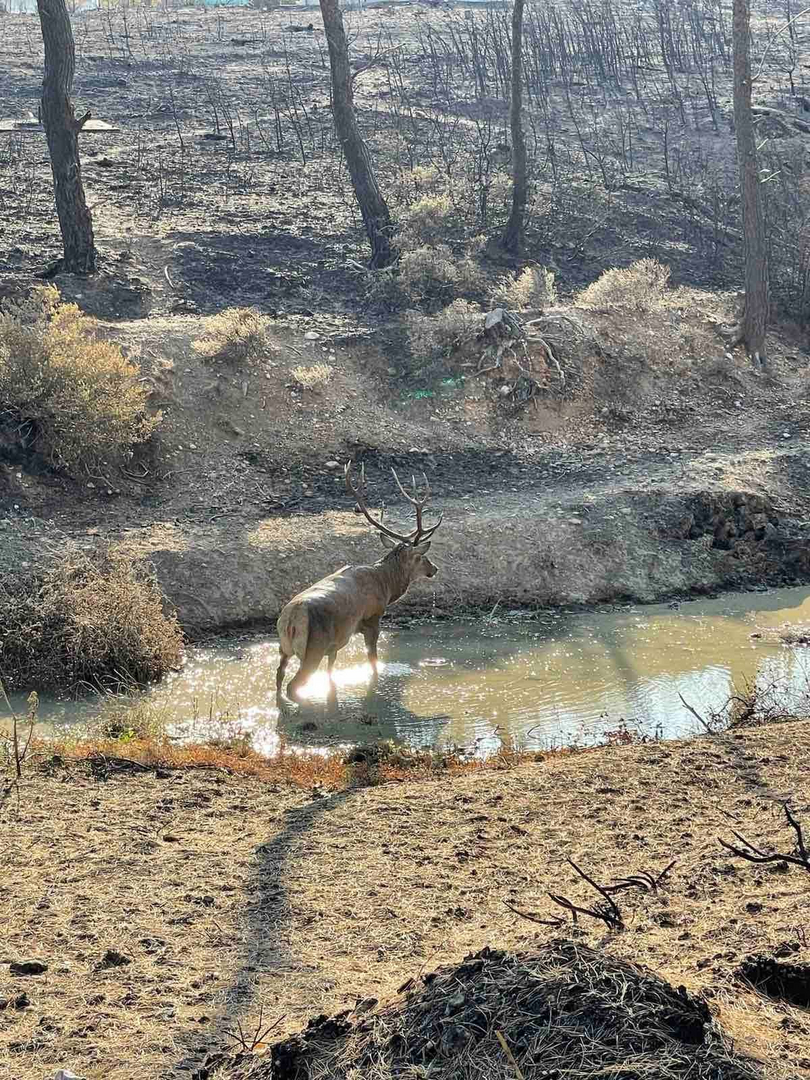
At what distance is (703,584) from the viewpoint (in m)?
16.1

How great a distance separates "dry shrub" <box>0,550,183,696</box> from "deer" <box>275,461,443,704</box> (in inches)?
57.8

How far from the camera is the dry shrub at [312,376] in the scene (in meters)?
19.2

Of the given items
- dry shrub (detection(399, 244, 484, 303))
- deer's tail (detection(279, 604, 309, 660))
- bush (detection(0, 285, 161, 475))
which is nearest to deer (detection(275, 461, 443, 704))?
deer's tail (detection(279, 604, 309, 660))

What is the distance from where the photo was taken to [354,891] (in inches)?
287

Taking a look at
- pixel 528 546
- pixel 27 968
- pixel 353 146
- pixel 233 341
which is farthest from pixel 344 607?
pixel 353 146

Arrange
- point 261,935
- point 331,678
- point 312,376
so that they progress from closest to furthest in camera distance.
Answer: point 261,935 < point 331,678 < point 312,376

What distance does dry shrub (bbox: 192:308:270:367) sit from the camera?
19078 millimetres

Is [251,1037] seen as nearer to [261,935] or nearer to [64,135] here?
[261,935]

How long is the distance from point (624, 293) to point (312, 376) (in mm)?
6765

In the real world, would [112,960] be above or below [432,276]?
below

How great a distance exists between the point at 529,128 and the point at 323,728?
23893 millimetres

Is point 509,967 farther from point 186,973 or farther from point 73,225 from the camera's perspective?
point 73,225

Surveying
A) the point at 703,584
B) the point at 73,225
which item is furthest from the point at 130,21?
the point at 703,584

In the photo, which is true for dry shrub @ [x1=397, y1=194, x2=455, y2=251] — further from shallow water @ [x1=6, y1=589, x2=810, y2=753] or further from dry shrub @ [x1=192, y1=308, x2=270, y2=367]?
shallow water @ [x1=6, y1=589, x2=810, y2=753]
